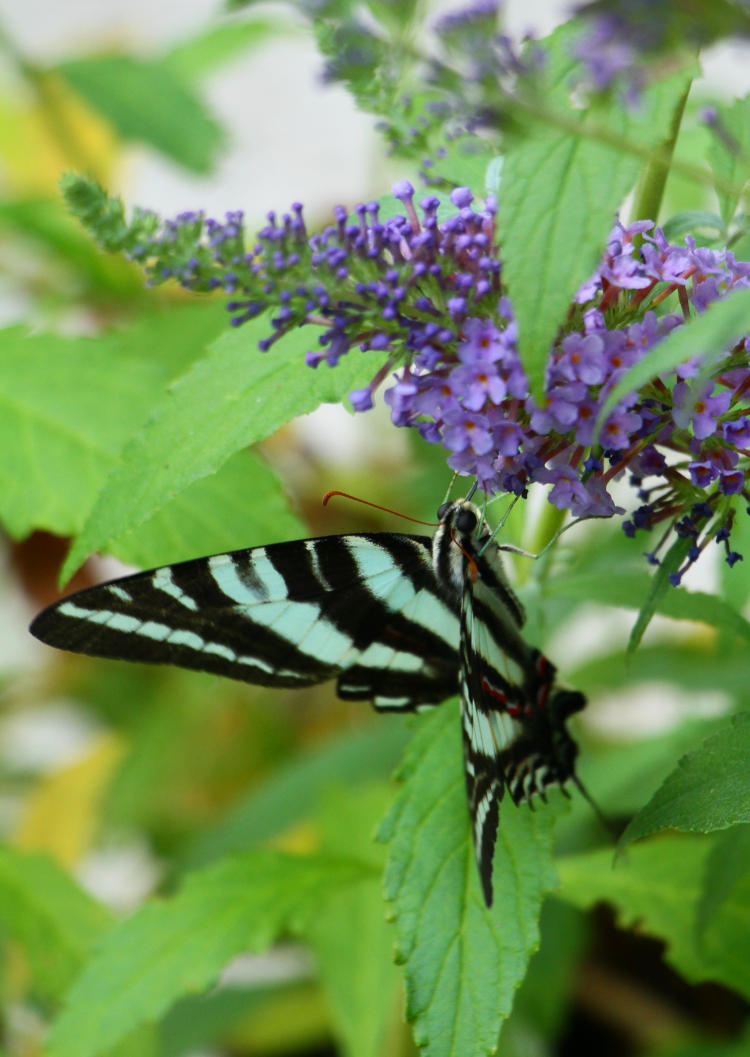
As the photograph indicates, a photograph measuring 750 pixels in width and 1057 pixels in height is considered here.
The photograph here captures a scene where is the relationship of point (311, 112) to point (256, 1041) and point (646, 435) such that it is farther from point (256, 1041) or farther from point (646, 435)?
point (646, 435)

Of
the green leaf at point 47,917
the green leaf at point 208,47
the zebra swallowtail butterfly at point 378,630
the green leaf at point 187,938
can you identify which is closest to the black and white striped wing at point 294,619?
the zebra swallowtail butterfly at point 378,630

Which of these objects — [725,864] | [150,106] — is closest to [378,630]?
[725,864]

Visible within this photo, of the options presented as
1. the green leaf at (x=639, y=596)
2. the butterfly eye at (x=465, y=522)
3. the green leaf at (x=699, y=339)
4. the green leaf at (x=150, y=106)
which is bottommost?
the green leaf at (x=699, y=339)

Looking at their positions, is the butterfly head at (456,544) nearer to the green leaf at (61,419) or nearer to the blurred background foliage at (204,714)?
the blurred background foliage at (204,714)

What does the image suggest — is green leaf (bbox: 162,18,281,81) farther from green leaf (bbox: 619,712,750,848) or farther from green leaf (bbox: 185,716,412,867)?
green leaf (bbox: 619,712,750,848)

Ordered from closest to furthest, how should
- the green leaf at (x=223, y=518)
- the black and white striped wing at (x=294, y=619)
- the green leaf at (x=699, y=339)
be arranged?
1. the green leaf at (x=699, y=339)
2. the black and white striped wing at (x=294, y=619)
3. the green leaf at (x=223, y=518)

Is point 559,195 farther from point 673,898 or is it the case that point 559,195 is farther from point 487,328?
point 673,898

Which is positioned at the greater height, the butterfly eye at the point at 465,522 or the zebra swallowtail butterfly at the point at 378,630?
the butterfly eye at the point at 465,522
